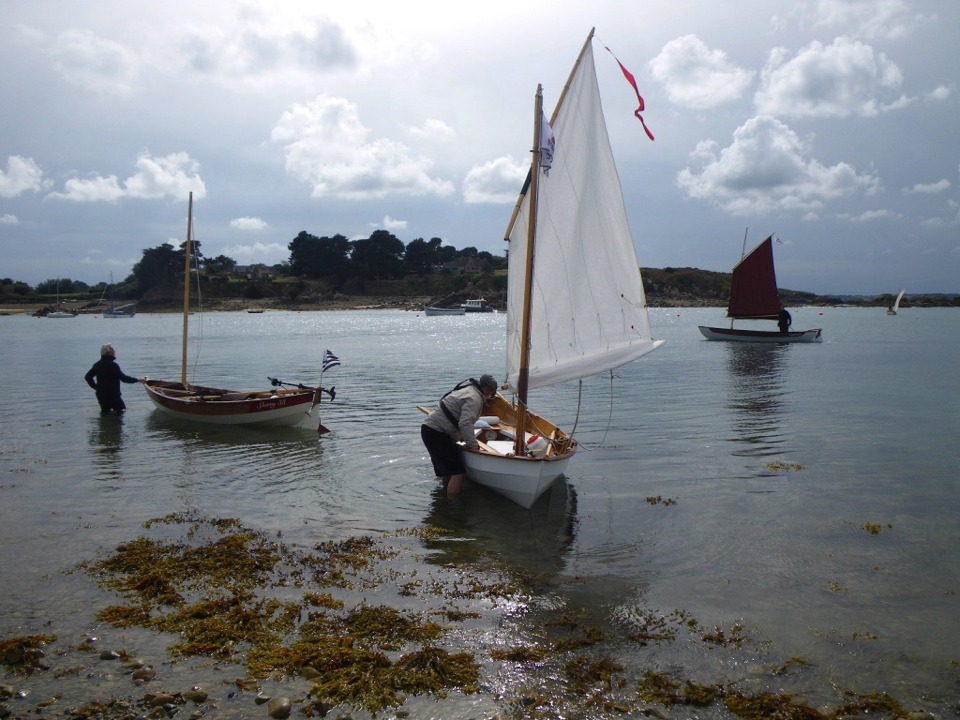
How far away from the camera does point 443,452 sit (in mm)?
14680

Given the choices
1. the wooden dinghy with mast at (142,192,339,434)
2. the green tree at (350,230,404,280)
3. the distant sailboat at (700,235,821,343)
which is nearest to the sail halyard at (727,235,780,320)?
the distant sailboat at (700,235,821,343)

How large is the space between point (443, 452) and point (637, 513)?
403cm

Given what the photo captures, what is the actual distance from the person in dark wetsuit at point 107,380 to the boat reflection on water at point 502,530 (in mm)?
15523

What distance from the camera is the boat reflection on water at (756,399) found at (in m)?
21.7

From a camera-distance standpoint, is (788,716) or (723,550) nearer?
(788,716)

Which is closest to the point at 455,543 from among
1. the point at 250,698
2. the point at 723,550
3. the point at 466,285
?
the point at 723,550

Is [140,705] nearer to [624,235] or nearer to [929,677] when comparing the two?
[929,677]

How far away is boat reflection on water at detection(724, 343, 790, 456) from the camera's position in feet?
71.1

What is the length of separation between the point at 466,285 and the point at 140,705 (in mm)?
187191

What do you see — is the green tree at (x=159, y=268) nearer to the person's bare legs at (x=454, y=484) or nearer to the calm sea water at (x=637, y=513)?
the calm sea water at (x=637, y=513)

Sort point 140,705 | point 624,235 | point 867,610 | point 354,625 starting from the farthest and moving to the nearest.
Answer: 1. point 624,235
2. point 867,610
3. point 354,625
4. point 140,705

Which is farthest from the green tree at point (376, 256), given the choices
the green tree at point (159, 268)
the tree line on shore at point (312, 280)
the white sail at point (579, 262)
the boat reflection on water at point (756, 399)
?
the white sail at point (579, 262)

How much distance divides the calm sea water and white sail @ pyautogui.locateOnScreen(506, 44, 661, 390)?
3061 mm

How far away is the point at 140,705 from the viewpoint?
675 centimetres
